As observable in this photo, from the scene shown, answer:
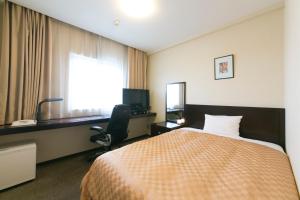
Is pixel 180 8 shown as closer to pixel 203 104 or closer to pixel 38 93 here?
pixel 203 104

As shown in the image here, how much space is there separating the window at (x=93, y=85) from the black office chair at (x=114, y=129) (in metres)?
0.77

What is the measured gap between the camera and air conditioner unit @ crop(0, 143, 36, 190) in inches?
67.9

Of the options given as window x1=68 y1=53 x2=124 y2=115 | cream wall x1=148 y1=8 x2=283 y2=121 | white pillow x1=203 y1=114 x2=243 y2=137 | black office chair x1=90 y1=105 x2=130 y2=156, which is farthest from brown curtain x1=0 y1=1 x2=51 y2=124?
white pillow x1=203 y1=114 x2=243 y2=137

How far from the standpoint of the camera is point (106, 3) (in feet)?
6.60

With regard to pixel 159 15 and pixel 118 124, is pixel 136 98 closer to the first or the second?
pixel 118 124

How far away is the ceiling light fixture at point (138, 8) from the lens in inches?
78.0

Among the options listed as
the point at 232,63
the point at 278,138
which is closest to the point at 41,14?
the point at 232,63

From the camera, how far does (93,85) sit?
3082 mm

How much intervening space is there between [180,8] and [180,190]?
230cm

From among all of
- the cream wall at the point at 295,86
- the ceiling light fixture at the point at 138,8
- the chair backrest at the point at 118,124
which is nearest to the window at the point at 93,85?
the chair backrest at the point at 118,124

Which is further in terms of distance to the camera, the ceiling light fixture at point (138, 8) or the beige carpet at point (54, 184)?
the ceiling light fixture at point (138, 8)

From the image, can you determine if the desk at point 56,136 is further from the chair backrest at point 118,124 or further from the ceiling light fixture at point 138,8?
the ceiling light fixture at point 138,8

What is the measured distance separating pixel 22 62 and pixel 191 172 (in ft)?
9.12

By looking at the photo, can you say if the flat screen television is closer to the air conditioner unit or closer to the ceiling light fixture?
the ceiling light fixture
